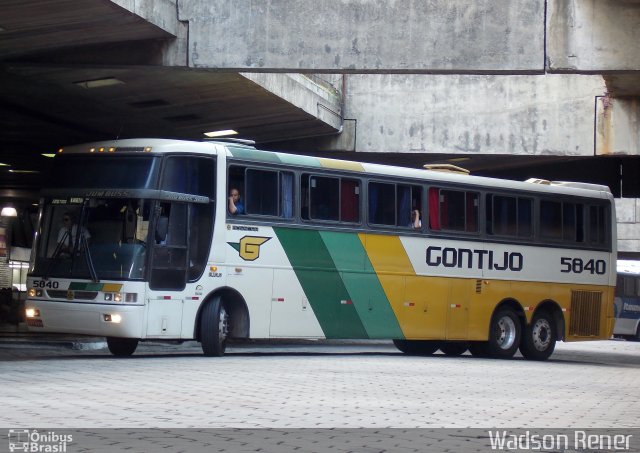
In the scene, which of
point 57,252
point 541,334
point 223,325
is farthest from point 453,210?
point 57,252

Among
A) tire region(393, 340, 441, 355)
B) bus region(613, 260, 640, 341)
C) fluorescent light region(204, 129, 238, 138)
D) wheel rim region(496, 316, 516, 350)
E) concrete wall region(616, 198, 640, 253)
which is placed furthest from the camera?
bus region(613, 260, 640, 341)

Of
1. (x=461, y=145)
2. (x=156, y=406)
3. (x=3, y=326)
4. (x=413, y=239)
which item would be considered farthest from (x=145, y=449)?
(x=3, y=326)

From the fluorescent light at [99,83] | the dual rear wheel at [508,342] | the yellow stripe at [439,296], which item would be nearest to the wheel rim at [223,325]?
the yellow stripe at [439,296]

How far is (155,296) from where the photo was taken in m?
18.4

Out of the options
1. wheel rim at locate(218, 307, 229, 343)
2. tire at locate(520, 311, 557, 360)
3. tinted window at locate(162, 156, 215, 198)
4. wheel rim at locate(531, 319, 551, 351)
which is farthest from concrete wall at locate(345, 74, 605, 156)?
wheel rim at locate(218, 307, 229, 343)

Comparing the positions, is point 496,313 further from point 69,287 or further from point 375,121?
point 69,287

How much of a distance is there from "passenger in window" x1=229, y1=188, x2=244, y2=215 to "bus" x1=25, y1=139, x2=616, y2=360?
39mm

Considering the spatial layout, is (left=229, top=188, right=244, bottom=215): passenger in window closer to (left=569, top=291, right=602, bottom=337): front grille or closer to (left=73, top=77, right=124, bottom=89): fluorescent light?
(left=73, top=77, right=124, bottom=89): fluorescent light

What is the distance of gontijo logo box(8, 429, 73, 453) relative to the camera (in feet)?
25.9

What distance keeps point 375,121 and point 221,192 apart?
10.1 m

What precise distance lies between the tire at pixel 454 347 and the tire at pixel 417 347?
0.21 m

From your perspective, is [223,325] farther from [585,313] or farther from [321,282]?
[585,313]

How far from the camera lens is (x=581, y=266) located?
25172mm

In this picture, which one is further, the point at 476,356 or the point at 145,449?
the point at 476,356
